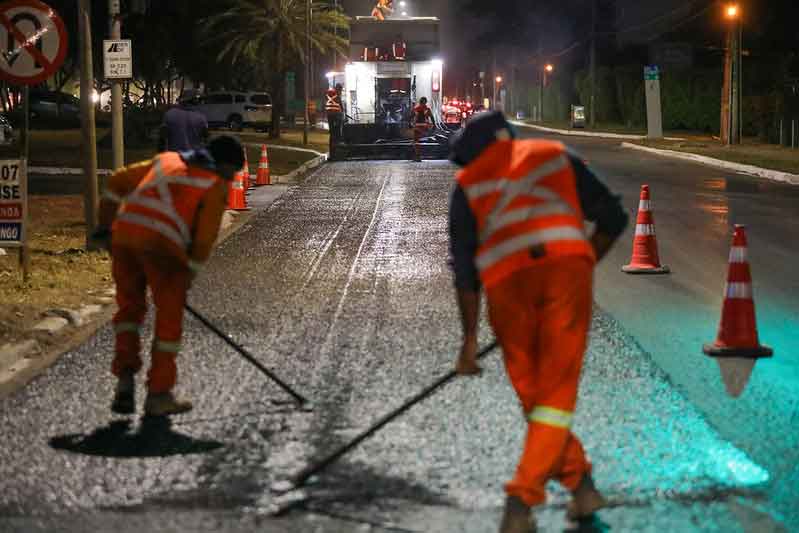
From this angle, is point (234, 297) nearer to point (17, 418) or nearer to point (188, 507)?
point (17, 418)

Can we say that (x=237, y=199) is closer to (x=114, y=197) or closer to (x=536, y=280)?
(x=114, y=197)

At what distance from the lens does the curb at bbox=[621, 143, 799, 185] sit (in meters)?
27.9

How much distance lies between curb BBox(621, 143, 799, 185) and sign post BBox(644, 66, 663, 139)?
590 centimetres

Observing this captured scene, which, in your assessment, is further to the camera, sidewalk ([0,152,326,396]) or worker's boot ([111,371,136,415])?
sidewalk ([0,152,326,396])

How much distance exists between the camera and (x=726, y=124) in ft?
141

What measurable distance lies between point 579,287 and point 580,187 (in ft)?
1.72

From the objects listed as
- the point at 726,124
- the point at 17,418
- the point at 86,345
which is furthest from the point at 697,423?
the point at 726,124

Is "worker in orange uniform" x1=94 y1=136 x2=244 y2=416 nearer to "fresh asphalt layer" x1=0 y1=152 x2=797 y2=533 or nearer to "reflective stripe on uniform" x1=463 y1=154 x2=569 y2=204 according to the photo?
"fresh asphalt layer" x1=0 y1=152 x2=797 y2=533

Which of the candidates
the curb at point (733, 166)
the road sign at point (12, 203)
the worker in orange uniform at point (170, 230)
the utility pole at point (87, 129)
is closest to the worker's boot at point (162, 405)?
the worker in orange uniform at point (170, 230)

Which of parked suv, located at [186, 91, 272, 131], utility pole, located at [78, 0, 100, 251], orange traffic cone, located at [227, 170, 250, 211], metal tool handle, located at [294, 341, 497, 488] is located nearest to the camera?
metal tool handle, located at [294, 341, 497, 488]

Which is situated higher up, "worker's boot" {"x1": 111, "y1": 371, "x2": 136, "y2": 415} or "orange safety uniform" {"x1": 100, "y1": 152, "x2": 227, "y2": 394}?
"orange safety uniform" {"x1": 100, "y1": 152, "x2": 227, "y2": 394}

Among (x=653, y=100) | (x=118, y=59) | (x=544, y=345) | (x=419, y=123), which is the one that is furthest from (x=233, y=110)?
(x=544, y=345)

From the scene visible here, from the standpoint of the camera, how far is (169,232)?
6934 mm

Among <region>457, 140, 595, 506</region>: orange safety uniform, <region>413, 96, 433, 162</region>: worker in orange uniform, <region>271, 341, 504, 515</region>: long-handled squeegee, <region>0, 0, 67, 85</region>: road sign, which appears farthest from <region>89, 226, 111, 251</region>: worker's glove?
<region>413, 96, 433, 162</region>: worker in orange uniform
